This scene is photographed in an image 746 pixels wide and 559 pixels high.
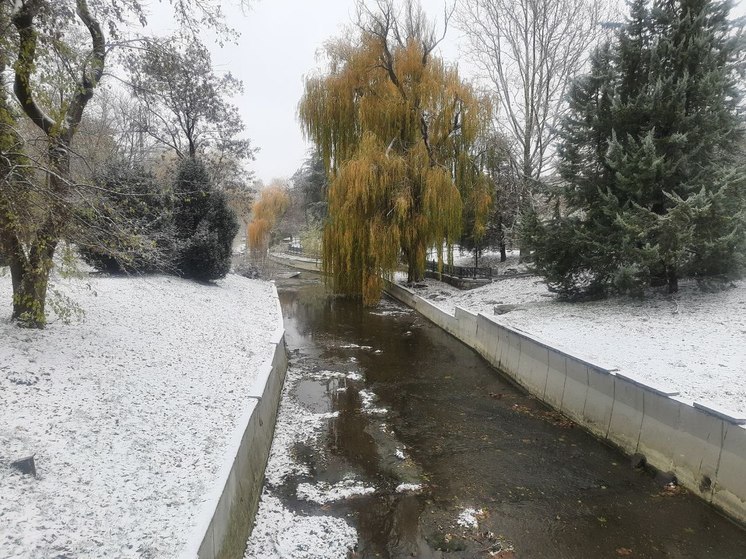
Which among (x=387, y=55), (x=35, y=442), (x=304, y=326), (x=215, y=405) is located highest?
(x=387, y=55)

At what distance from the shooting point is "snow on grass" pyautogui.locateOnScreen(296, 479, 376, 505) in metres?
4.94

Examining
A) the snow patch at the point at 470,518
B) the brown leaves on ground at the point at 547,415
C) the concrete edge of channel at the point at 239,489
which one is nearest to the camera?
the concrete edge of channel at the point at 239,489

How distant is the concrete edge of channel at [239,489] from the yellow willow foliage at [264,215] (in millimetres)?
23391

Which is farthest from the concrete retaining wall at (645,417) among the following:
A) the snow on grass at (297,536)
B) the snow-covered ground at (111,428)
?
the snow-covered ground at (111,428)

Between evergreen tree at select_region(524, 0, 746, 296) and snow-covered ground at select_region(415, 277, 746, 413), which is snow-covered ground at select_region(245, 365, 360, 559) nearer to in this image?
snow-covered ground at select_region(415, 277, 746, 413)

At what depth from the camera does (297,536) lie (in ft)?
13.9

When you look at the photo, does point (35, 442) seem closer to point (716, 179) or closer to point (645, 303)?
point (645, 303)

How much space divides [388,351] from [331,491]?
Answer: 254 inches

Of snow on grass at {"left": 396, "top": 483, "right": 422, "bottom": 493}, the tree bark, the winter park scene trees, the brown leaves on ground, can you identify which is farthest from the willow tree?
snow on grass at {"left": 396, "top": 483, "right": 422, "bottom": 493}

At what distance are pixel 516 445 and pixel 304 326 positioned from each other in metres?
9.57

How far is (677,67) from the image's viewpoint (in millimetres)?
10383

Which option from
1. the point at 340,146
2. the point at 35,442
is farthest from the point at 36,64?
the point at 340,146

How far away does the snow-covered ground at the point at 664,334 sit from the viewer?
5.84 m

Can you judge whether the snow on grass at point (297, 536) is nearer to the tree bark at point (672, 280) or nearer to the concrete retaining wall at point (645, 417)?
the concrete retaining wall at point (645, 417)
